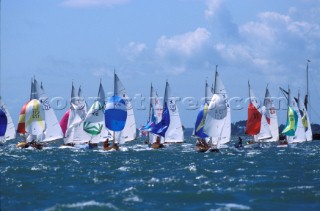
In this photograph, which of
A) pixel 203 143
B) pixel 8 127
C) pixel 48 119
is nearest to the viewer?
pixel 203 143

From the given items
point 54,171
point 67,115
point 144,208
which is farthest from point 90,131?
point 144,208

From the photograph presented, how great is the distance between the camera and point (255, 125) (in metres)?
82.3

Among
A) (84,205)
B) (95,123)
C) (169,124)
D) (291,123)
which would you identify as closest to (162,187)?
(84,205)

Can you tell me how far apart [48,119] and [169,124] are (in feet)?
46.9

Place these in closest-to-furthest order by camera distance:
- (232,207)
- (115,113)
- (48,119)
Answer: (232,207) → (115,113) → (48,119)

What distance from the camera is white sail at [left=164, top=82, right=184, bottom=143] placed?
260ft

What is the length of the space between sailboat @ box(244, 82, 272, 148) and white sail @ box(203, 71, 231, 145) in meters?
13.6

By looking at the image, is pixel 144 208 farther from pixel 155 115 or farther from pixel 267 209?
pixel 155 115

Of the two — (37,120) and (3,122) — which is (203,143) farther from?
(3,122)

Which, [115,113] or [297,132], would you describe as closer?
[115,113]

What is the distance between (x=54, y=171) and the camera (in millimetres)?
45375

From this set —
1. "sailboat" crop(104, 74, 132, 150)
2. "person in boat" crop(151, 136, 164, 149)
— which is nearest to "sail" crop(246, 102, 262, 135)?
"person in boat" crop(151, 136, 164, 149)

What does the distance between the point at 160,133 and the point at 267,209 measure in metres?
49.6

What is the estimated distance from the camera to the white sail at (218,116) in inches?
2628
